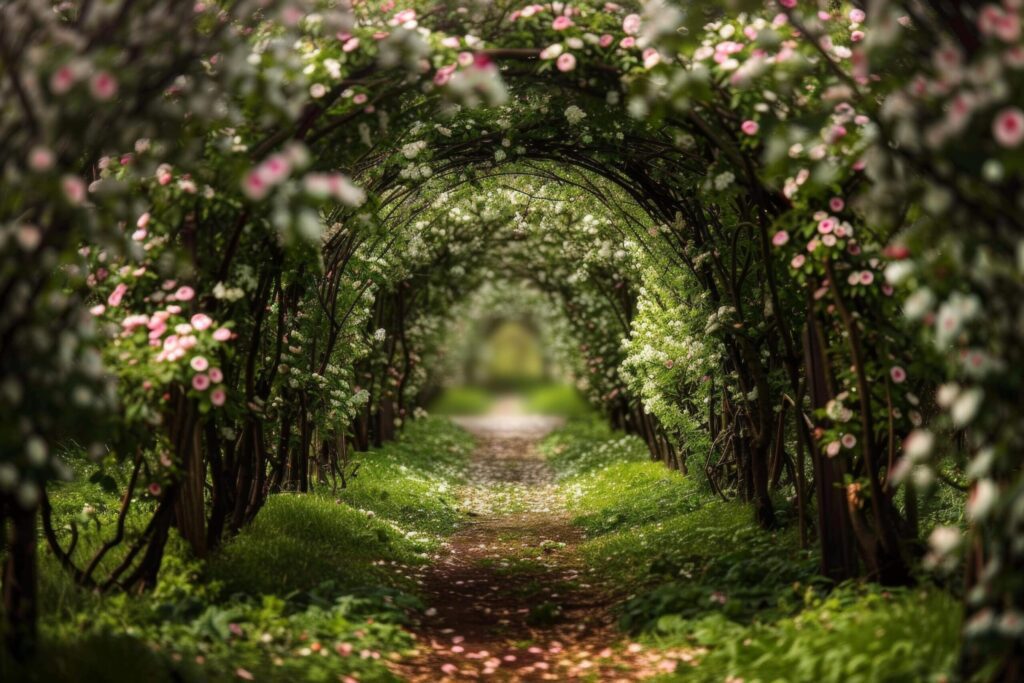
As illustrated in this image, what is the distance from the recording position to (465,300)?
23125 millimetres

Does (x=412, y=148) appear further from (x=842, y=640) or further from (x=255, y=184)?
(x=842, y=640)

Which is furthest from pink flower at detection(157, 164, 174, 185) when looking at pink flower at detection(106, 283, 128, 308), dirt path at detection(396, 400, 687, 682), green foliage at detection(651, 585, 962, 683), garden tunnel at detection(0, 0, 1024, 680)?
green foliage at detection(651, 585, 962, 683)

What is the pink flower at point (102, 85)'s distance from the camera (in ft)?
12.0

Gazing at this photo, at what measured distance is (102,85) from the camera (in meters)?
3.68

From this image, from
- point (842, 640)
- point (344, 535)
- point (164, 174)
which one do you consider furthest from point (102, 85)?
point (344, 535)

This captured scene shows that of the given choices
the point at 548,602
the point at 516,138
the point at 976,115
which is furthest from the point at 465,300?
the point at 976,115

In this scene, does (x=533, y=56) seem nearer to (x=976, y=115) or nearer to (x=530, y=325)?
(x=976, y=115)

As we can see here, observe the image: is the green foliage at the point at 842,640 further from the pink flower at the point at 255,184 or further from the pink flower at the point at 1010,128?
the pink flower at the point at 255,184

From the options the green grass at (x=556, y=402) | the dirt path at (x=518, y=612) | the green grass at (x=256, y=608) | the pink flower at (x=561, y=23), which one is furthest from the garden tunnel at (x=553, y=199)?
the green grass at (x=556, y=402)

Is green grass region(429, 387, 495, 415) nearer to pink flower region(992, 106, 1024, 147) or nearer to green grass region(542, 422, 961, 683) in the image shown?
green grass region(542, 422, 961, 683)

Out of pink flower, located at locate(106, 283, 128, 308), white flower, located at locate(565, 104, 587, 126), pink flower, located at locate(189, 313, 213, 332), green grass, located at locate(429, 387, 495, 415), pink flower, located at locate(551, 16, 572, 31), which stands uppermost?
pink flower, located at locate(551, 16, 572, 31)

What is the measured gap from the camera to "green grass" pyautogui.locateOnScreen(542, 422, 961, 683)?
431 centimetres

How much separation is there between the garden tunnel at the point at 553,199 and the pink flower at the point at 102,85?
6 centimetres

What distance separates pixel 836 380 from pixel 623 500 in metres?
5.41
